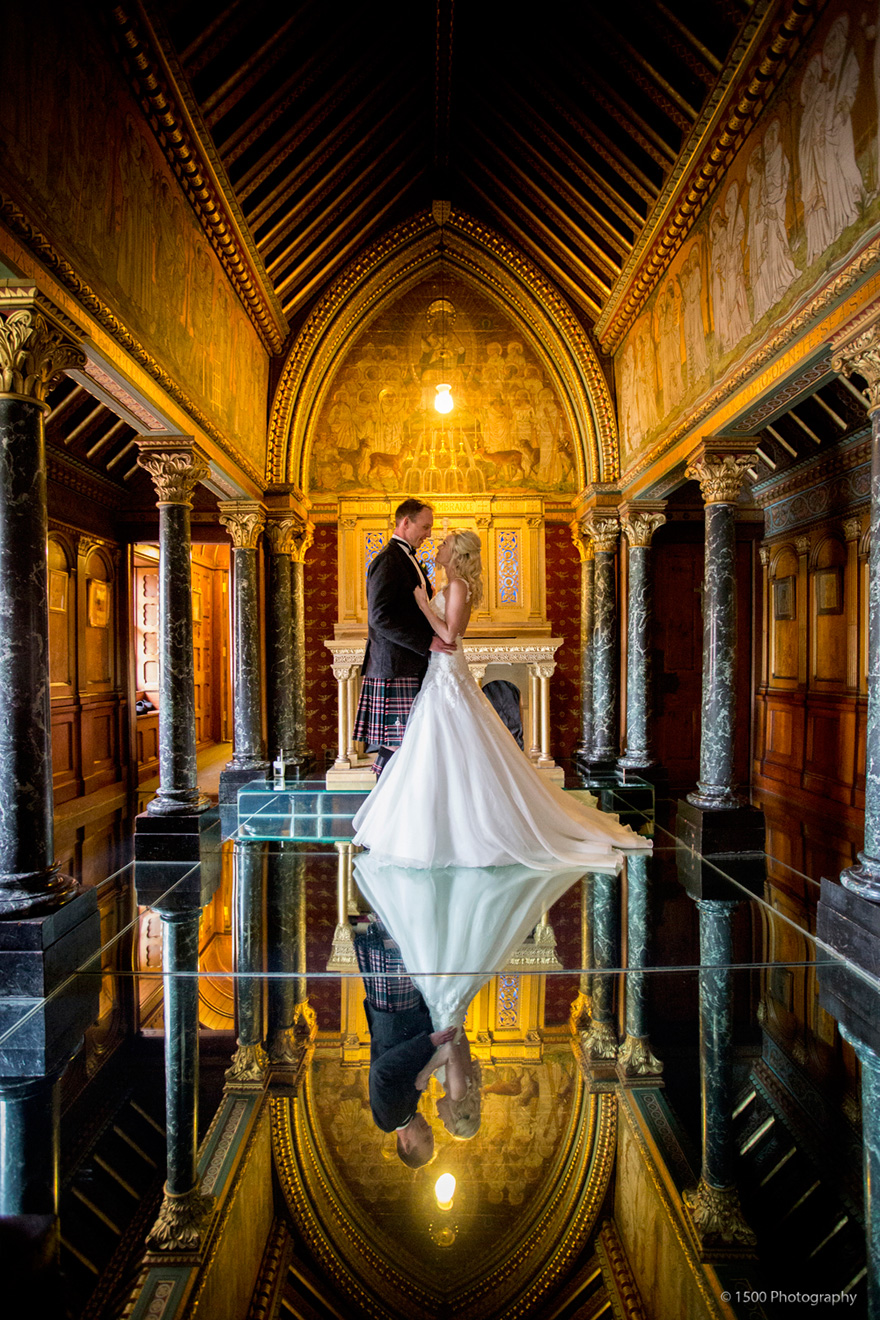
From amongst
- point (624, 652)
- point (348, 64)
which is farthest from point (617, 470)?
point (348, 64)

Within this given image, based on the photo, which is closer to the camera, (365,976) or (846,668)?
(365,976)

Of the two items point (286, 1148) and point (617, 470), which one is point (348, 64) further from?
point (286, 1148)

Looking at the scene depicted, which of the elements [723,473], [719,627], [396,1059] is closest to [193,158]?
[723,473]

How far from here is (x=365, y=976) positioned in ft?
10.5

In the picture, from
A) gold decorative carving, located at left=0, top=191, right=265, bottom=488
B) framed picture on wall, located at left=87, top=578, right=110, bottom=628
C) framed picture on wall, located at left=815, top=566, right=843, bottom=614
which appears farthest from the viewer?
framed picture on wall, located at left=87, top=578, right=110, bottom=628

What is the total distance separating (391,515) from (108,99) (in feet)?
18.9

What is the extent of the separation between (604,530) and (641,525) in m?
0.61

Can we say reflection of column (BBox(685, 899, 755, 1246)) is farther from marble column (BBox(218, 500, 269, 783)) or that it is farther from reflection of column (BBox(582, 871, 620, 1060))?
marble column (BBox(218, 500, 269, 783))

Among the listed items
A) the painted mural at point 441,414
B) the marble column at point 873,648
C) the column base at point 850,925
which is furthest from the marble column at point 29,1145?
the painted mural at point 441,414

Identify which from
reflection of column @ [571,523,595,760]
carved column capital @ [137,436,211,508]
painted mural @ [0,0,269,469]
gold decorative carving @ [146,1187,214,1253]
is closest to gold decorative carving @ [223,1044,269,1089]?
→ gold decorative carving @ [146,1187,214,1253]

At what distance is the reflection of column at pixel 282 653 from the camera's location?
9125mm

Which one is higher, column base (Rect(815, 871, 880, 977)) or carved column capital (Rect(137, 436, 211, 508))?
carved column capital (Rect(137, 436, 211, 508))

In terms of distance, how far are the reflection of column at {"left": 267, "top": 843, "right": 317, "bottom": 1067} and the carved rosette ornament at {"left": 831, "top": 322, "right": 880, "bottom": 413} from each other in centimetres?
398

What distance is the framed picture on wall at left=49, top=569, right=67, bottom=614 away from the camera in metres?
8.32
